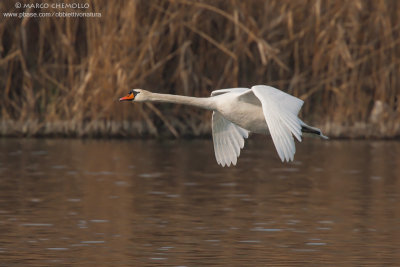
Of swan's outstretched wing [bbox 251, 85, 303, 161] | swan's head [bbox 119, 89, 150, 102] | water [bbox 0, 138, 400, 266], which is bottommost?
water [bbox 0, 138, 400, 266]

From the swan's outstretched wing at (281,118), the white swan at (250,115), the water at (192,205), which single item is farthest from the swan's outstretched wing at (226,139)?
the swan's outstretched wing at (281,118)

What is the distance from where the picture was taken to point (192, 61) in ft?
54.6

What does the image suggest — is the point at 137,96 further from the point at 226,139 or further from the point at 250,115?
the point at 250,115

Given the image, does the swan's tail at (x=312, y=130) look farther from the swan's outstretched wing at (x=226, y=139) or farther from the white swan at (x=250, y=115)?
the swan's outstretched wing at (x=226, y=139)

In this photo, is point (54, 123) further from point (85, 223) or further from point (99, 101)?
point (85, 223)

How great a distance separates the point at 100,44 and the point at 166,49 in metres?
1.15

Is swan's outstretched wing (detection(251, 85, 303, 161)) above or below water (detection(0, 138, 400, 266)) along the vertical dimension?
above

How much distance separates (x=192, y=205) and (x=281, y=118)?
3516mm

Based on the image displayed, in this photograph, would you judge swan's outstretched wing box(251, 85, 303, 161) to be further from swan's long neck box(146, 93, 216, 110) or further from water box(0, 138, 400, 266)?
water box(0, 138, 400, 266)

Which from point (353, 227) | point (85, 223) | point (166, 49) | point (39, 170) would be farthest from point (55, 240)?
point (166, 49)

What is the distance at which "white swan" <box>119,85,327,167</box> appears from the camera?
7.48m

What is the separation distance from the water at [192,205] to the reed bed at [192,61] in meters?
0.46

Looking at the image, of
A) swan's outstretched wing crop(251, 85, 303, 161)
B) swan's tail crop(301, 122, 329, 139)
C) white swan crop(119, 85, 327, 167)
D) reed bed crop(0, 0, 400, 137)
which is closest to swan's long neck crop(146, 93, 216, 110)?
white swan crop(119, 85, 327, 167)

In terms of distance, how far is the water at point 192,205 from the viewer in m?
8.25
